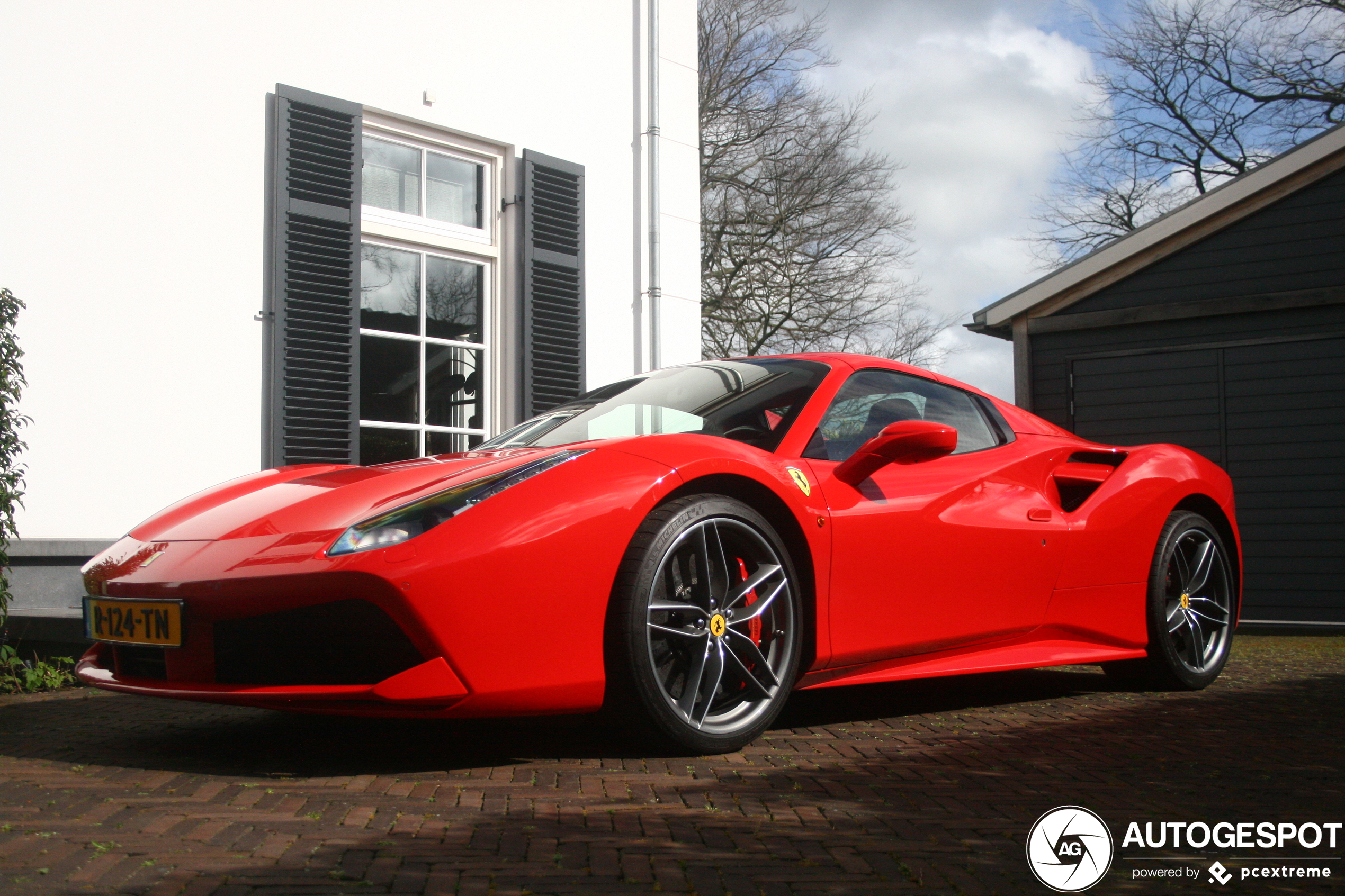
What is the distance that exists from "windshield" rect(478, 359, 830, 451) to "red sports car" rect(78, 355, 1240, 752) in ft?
0.04

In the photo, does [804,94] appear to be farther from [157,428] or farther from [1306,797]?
[1306,797]

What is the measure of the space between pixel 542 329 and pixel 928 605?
4715 millimetres

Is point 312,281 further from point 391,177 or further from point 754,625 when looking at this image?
point 754,625

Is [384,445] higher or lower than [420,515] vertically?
higher

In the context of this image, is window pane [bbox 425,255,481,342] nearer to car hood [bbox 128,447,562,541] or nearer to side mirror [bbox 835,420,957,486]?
car hood [bbox 128,447,562,541]

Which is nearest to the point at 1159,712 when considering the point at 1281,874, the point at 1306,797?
the point at 1306,797

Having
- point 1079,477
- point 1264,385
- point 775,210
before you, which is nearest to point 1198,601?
point 1079,477

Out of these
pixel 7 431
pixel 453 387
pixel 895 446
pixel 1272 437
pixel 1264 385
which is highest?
pixel 1264 385

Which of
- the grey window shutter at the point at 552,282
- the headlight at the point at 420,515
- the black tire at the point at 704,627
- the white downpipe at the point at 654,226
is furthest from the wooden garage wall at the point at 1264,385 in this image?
the headlight at the point at 420,515

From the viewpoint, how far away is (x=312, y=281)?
264 inches

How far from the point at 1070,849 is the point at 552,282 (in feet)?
20.8

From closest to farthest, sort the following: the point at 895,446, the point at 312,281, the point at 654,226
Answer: the point at 895,446, the point at 312,281, the point at 654,226

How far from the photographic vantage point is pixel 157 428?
6102 millimetres

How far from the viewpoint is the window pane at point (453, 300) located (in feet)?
24.5
